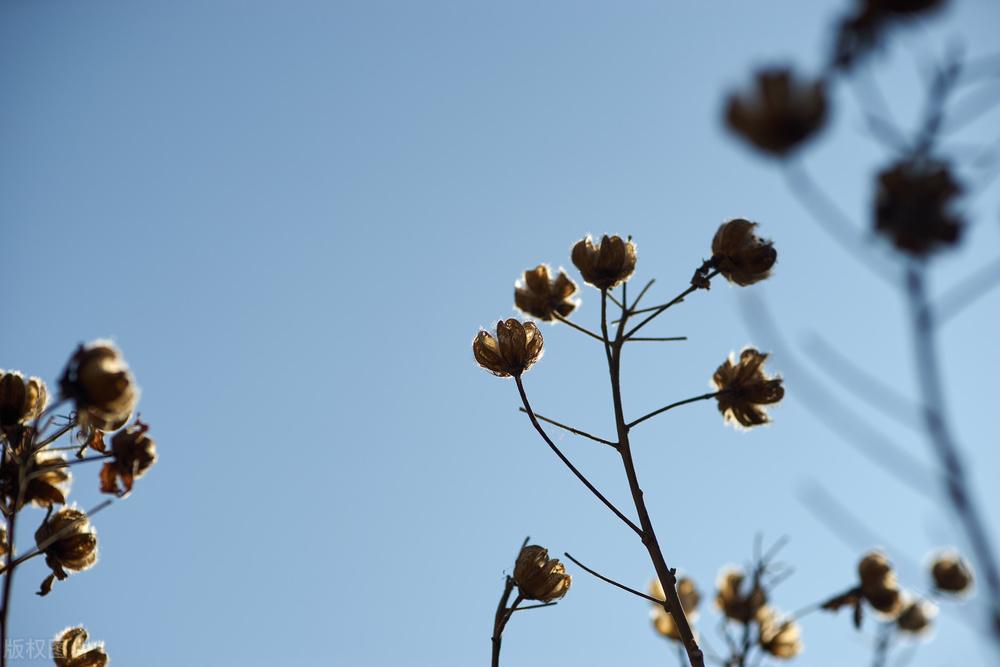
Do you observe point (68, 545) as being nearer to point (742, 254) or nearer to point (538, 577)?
point (538, 577)

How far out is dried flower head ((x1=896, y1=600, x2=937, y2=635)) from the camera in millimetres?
4227

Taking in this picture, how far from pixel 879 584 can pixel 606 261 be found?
1.83 m

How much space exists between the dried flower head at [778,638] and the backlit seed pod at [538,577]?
1.45 m

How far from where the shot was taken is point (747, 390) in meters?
3.28

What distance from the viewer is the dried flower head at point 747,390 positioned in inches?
128

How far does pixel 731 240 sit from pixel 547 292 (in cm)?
73

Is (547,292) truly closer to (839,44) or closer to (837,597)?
(837,597)

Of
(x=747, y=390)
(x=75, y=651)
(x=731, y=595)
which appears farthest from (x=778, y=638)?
(x=75, y=651)

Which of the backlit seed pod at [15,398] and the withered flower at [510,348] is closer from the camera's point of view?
the backlit seed pod at [15,398]

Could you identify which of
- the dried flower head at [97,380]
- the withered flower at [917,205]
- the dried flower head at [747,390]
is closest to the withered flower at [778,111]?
the withered flower at [917,205]

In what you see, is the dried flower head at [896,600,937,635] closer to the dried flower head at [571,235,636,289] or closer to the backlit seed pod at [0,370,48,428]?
the dried flower head at [571,235,636,289]

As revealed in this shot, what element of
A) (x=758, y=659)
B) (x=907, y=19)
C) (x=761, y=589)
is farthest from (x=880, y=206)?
(x=761, y=589)

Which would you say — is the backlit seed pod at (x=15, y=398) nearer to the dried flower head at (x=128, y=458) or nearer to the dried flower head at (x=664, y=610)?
the dried flower head at (x=128, y=458)

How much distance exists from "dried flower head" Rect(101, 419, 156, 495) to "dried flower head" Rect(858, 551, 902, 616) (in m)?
2.86
